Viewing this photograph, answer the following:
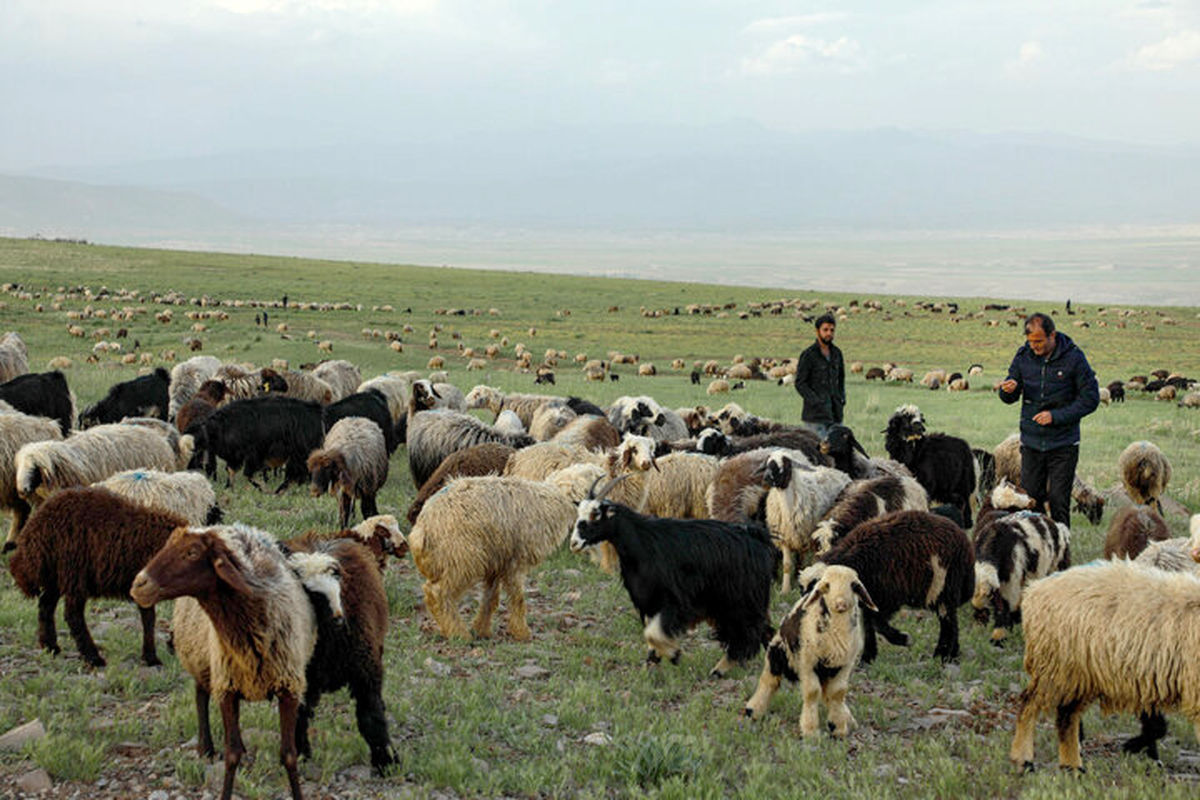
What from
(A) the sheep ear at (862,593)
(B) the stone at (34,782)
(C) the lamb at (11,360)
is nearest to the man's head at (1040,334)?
(A) the sheep ear at (862,593)

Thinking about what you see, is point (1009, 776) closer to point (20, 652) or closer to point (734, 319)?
point (20, 652)

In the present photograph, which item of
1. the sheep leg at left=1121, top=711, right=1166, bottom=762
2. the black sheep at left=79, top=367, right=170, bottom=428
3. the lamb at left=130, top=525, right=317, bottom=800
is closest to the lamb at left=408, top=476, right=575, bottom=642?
the lamb at left=130, top=525, right=317, bottom=800

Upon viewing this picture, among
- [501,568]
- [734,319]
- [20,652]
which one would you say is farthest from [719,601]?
[734,319]

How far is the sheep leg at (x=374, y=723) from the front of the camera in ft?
17.8

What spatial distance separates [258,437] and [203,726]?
25.4 feet

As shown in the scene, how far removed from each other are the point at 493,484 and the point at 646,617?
1749mm

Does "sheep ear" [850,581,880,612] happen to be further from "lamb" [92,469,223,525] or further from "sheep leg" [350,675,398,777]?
"lamb" [92,469,223,525]

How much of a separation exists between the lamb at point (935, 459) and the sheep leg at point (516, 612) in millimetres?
6530

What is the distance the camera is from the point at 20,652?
22.4ft

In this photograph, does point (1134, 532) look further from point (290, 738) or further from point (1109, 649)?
point (290, 738)

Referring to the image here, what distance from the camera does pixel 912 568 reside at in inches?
288

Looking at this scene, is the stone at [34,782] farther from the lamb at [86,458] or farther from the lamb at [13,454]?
the lamb at [13,454]

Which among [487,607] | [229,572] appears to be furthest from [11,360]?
[229,572]

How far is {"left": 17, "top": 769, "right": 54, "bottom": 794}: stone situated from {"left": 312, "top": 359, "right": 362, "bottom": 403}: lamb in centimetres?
1488
